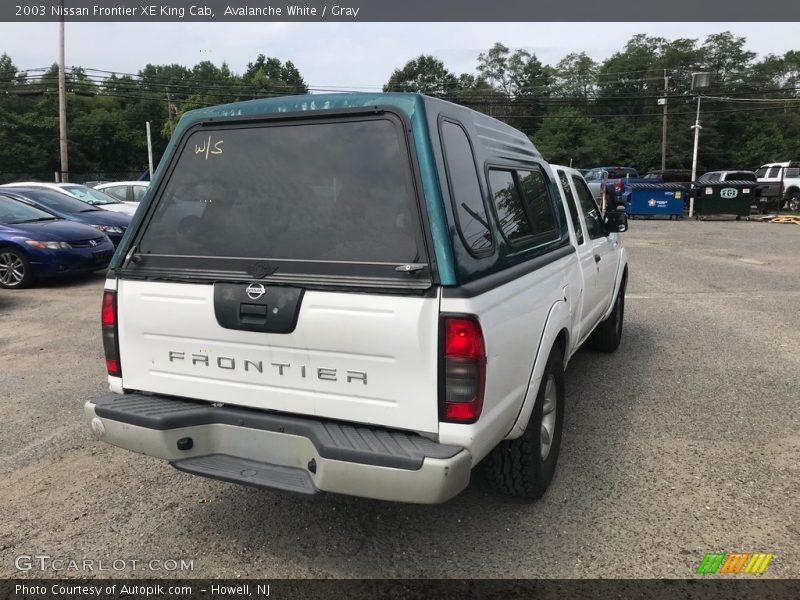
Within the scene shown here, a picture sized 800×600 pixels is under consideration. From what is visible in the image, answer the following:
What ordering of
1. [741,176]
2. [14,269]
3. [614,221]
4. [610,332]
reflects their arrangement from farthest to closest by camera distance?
1. [741,176]
2. [14,269]
3. [610,332]
4. [614,221]

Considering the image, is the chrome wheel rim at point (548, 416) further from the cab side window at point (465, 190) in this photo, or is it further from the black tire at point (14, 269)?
the black tire at point (14, 269)

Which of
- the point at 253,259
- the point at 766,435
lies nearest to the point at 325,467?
the point at 253,259

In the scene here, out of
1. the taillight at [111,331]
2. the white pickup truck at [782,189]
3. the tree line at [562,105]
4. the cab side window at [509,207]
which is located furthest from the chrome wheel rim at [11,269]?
the tree line at [562,105]

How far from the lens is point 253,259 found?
2736mm

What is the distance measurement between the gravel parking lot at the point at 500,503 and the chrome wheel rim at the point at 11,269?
4527mm

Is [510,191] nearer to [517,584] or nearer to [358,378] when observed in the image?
[358,378]

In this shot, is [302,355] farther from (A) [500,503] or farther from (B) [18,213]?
(B) [18,213]

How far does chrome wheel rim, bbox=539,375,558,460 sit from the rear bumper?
41.6 inches

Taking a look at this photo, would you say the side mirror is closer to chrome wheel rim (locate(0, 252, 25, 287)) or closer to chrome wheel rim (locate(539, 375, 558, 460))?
chrome wheel rim (locate(539, 375, 558, 460))

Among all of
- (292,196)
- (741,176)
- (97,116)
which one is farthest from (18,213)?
(97,116)

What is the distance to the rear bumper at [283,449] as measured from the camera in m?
2.32

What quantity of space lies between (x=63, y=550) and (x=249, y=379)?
1222 millimetres

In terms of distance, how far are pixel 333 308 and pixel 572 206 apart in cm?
288

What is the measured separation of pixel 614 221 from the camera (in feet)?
17.7
